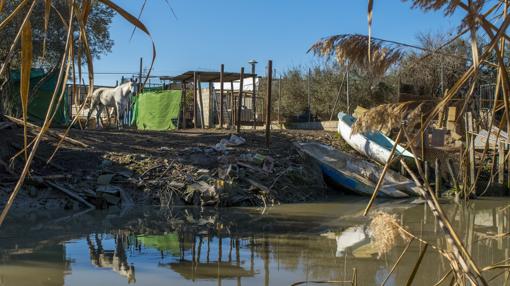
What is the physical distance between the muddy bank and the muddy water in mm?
1057

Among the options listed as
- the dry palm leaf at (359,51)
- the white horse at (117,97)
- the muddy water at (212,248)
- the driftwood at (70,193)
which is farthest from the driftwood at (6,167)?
the dry palm leaf at (359,51)

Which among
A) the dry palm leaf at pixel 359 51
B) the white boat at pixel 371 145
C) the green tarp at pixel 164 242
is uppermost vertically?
the dry palm leaf at pixel 359 51

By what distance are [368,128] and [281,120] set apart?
23733 millimetres

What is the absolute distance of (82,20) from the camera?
3.20 feet

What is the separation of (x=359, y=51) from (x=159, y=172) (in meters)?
11.8

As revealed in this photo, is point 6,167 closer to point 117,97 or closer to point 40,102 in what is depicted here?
point 40,102

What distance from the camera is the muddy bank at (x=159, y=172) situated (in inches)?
466

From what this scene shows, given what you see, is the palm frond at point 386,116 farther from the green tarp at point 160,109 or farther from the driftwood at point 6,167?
the green tarp at point 160,109

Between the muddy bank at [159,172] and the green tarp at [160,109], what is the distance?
4.44 metres

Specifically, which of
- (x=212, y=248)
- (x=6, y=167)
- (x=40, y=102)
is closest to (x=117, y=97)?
(x=40, y=102)

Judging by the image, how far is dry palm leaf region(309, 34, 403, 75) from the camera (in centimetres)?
164

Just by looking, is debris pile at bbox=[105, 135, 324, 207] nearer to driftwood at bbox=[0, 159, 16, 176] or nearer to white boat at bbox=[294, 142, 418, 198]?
white boat at bbox=[294, 142, 418, 198]

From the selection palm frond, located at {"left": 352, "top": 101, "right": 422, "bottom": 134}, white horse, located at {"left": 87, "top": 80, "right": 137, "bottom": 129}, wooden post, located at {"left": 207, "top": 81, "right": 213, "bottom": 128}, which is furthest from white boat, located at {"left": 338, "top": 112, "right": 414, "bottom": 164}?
palm frond, located at {"left": 352, "top": 101, "right": 422, "bottom": 134}

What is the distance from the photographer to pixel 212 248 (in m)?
7.38
